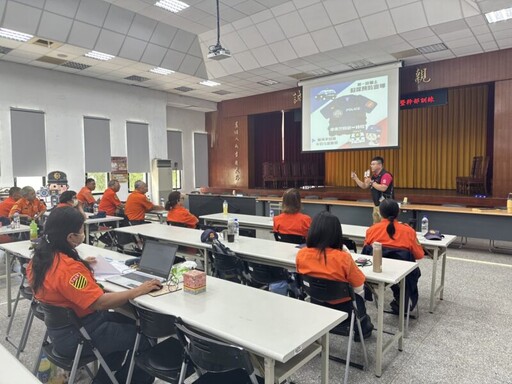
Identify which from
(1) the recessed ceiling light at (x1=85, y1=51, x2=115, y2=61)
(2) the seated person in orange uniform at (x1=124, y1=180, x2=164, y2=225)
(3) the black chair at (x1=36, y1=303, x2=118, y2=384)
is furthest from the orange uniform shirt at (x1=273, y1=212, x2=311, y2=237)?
(1) the recessed ceiling light at (x1=85, y1=51, x2=115, y2=61)

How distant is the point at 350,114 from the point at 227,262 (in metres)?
6.09

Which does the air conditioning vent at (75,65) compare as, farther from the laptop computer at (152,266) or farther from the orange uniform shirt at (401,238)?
the orange uniform shirt at (401,238)

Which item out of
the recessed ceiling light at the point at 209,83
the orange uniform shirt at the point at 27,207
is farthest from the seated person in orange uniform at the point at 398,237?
the recessed ceiling light at the point at 209,83

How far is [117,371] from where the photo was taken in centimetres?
221

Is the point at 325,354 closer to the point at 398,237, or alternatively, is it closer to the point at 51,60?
the point at 398,237

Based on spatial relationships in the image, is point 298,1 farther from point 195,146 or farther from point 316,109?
point 195,146

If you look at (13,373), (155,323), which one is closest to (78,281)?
(155,323)

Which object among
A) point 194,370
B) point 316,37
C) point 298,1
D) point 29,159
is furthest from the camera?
point 29,159

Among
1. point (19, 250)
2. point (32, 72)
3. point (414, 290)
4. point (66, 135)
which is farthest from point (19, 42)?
point (414, 290)

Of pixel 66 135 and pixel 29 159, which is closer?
pixel 29 159

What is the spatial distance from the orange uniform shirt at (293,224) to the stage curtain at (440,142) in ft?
27.0

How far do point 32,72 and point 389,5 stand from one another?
7378mm

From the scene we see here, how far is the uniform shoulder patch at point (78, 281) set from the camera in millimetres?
1841

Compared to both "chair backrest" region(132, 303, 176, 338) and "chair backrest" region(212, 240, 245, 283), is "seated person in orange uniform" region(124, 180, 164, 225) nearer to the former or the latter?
"chair backrest" region(212, 240, 245, 283)
